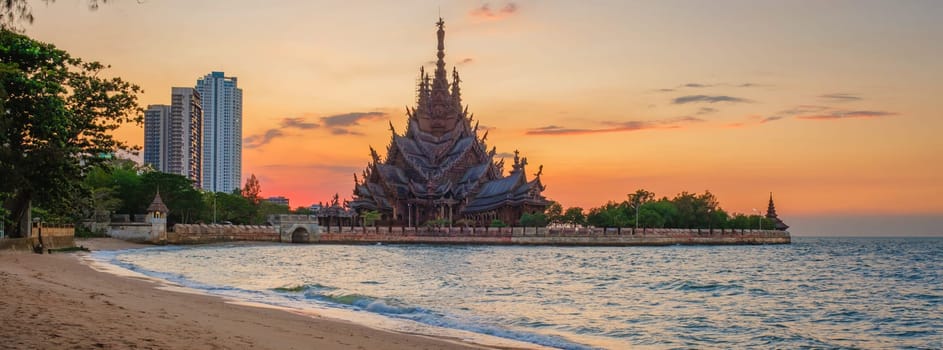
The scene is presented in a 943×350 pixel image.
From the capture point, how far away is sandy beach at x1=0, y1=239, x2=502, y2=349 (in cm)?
1023

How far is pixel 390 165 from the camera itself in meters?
116

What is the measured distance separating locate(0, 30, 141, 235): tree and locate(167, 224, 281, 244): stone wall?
47.0 metres

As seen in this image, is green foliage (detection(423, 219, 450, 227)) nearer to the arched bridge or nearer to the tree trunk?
the arched bridge

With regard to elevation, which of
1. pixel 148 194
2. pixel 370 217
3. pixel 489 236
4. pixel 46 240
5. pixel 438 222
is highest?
pixel 148 194

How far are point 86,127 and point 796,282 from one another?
105 ft

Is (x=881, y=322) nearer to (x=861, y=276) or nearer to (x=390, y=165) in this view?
(x=861, y=276)

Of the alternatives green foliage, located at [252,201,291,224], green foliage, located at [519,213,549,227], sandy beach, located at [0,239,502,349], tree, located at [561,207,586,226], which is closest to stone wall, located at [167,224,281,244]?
green foliage, located at [252,201,291,224]

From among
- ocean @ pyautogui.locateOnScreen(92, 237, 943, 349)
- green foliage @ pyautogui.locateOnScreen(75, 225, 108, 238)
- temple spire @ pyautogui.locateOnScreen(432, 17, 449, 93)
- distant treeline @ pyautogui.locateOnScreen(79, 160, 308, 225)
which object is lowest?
ocean @ pyautogui.locateOnScreen(92, 237, 943, 349)

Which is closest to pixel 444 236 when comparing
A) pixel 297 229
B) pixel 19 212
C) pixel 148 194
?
pixel 297 229

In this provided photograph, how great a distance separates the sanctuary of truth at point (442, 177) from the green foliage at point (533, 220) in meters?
3.93

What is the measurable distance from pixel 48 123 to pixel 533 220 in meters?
72.5

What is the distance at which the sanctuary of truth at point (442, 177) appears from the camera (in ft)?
350

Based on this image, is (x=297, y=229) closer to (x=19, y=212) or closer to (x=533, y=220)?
(x=533, y=220)

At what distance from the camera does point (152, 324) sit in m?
12.7
